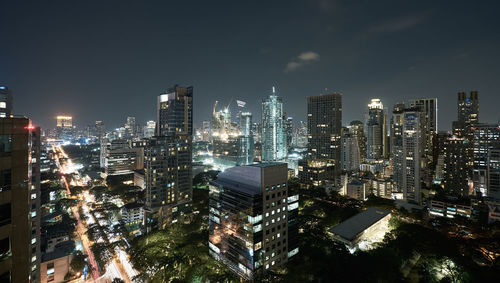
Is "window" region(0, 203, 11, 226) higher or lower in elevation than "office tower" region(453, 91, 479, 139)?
lower

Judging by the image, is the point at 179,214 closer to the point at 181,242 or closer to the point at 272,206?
the point at 181,242

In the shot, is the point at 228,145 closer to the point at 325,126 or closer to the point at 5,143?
the point at 325,126

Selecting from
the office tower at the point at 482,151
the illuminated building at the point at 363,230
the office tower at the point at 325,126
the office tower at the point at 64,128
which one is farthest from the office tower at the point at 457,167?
the office tower at the point at 64,128

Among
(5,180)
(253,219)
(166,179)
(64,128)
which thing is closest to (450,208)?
(253,219)

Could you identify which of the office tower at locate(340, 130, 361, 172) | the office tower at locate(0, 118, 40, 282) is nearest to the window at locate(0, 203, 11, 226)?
the office tower at locate(0, 118, 40, 282)

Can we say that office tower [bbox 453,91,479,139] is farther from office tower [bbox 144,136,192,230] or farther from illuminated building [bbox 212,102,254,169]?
office tower [bbox 144,136,192,230]

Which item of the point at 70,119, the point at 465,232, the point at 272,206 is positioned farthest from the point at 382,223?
the point at 70,119

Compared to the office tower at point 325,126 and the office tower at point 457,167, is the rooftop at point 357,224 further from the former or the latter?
the office tower at point 325,126
